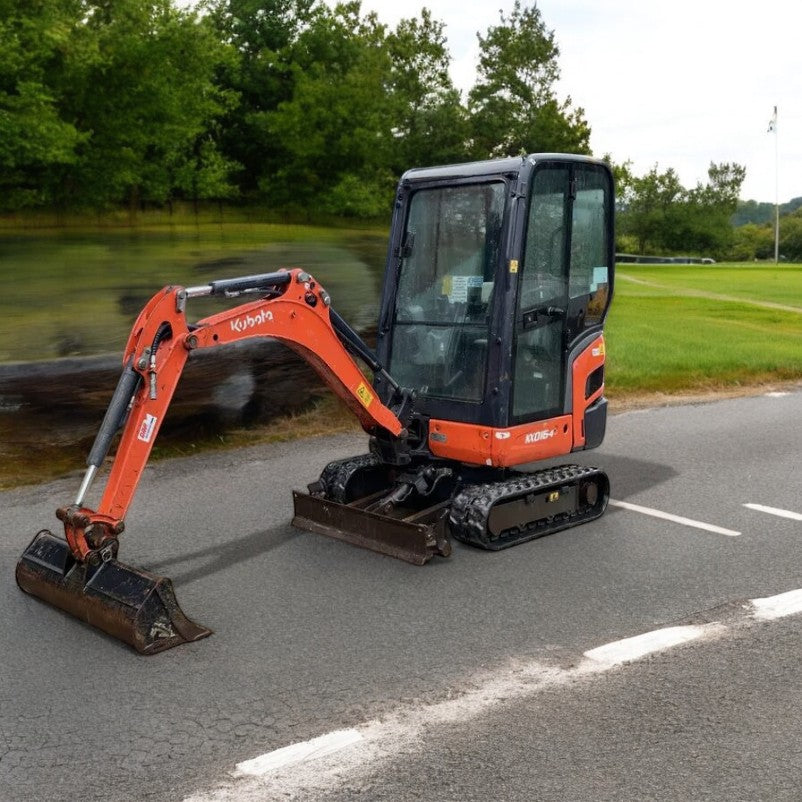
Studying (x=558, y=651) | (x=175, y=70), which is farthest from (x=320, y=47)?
(x=558, y=651)

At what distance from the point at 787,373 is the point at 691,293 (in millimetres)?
22620

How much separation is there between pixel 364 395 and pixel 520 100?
47440 millimetres

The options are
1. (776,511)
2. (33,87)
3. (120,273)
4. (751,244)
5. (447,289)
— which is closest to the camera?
(447,289)

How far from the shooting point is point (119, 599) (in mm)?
5770

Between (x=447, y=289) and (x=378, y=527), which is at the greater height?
(x=447, y=289)

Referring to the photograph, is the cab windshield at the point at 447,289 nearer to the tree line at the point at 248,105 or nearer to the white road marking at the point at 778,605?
the white road marking at the point at 778,605

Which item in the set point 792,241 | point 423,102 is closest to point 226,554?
point 423,102

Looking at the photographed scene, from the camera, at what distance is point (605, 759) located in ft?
14.7

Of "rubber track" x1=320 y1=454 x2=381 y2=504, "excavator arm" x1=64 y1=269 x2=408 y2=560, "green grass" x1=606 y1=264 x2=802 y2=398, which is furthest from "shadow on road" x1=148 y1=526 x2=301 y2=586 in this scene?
"green grass" x1=606 y1=264 x2=802 y2=398

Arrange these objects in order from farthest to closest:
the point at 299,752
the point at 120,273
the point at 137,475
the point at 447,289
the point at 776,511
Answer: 1. the point at 120,273
2. the point at 776,511
3. the point at 447,289
4. the point at 137,475
5. the point at 299,752

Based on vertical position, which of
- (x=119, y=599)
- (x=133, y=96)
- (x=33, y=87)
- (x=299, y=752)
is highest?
(x=133, y=96)

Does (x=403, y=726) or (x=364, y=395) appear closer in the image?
(x=403, y=726)

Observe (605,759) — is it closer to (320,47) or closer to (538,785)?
(538,785)

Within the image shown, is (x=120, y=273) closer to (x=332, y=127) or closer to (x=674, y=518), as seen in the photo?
(x=332, y=127)
